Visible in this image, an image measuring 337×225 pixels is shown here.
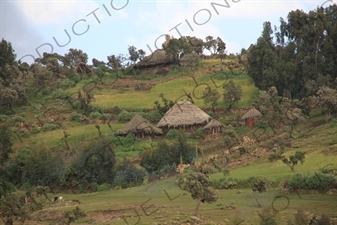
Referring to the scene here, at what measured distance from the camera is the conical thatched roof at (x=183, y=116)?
43.1 m

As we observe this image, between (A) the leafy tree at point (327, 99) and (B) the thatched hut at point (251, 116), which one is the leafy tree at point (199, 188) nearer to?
(A) the leafy tree at point (327, 99)

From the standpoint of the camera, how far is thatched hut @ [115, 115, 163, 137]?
137 ft

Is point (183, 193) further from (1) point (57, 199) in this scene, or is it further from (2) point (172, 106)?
(2) point (172, 106)

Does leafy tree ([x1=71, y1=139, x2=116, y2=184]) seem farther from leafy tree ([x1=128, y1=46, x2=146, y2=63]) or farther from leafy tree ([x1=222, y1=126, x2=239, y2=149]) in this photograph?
leafy tree ([x1=128, y1=46, x2=146, y2=63])

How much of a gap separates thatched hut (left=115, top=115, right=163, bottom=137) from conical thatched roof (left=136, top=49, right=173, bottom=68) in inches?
905

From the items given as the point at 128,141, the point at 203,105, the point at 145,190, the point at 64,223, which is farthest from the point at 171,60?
the point at 64,223

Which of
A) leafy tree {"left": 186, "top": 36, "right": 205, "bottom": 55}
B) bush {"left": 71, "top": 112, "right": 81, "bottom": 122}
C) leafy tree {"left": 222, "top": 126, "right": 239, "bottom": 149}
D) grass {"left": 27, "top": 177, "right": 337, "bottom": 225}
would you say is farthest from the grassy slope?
leafy tree {"left": 186, "top": 36, "right": 205, "bottom": 55}

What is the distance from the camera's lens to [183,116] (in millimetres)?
43594

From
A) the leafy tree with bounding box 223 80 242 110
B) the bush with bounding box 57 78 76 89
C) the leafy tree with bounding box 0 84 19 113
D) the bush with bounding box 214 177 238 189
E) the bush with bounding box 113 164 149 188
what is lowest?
the bush with bounding box 214 177 238 189

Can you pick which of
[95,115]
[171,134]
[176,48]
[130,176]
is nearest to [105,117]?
[95,115]

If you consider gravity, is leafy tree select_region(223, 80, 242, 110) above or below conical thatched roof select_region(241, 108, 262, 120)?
above

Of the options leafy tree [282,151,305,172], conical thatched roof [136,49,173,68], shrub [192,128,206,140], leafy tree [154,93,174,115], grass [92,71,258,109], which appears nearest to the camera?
leafy tree [282,151,305,172]

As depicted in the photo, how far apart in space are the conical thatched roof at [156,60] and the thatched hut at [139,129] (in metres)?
23.0

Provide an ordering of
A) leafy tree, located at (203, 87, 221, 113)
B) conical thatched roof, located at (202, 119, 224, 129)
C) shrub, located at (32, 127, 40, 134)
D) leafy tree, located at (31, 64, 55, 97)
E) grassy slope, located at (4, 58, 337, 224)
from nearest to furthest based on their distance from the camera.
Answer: grassy slope, located at (4, 58, 337, 224), conical thatched roof, located at (202, 119, 224, 129), shrub, located at (32, 127, 40, 134), leafy tree, located at (203, 87, 221, 113), leafy tree, located at (31, 64, 55, 97)
